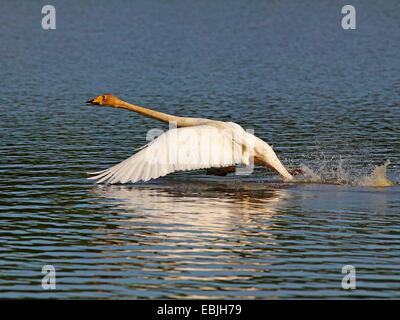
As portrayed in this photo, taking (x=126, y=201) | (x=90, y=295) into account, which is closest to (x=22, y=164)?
(x=126, y=201)

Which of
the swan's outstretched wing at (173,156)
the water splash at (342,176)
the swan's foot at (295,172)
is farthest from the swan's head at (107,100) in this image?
the water splash at (342,176)

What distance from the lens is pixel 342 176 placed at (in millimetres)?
19672

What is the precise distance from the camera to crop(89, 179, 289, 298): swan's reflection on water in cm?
1245

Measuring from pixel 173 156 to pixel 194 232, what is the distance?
2.99m

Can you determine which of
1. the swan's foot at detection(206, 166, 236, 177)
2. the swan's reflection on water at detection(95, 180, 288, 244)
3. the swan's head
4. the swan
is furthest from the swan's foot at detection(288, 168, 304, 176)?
the swan's head

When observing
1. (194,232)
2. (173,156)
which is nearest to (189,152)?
(173,156)

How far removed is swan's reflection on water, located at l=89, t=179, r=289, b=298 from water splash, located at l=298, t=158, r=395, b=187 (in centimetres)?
117

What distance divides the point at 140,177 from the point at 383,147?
7.94 m

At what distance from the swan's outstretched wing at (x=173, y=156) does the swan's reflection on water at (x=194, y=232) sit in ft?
1.65

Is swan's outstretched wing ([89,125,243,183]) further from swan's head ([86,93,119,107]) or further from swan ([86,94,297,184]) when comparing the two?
swan's head ([86,93,119,107])

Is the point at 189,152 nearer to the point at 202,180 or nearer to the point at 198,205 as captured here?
the point at 198,205

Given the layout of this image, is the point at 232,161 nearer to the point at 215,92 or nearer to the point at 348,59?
the point at 215,92
